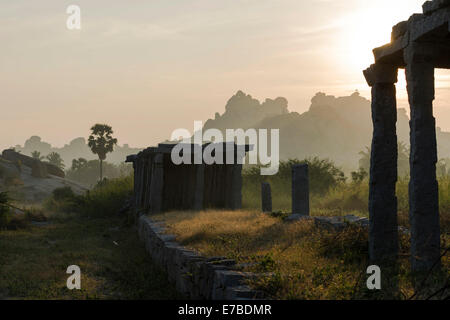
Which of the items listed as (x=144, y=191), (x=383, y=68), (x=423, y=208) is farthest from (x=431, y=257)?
(x=144, y=191)

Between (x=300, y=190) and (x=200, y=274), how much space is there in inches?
370

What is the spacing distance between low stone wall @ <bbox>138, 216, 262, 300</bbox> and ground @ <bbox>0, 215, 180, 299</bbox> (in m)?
0.34

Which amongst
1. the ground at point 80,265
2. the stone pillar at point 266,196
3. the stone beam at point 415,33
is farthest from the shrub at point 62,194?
the stone beam at point 415,33

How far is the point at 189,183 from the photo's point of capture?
21.9 m

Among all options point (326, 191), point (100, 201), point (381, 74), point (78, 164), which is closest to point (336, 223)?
point (381, 74)

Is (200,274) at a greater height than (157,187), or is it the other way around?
(157,187)

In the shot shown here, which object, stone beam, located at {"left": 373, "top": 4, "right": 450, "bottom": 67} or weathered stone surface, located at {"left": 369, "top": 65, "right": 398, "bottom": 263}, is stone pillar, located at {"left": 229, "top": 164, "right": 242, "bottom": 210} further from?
stone beam, located at {"left": 373, "top": 4, "right": 450, "bottom": 67}

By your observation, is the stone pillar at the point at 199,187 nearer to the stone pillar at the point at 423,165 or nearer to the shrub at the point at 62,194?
the stone pillar at the point at 423,165

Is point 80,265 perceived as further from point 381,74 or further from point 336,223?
point 381,74

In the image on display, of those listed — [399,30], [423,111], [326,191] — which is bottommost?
[326,191]

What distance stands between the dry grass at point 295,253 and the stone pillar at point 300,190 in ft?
9.20

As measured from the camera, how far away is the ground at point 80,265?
9898mm

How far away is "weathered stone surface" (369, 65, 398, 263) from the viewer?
9062mm

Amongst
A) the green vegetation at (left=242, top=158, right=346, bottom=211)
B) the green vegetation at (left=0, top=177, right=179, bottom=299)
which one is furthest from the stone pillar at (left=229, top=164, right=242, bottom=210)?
the green vegetation at (left=242, top=158, right=346, bottom=211)
